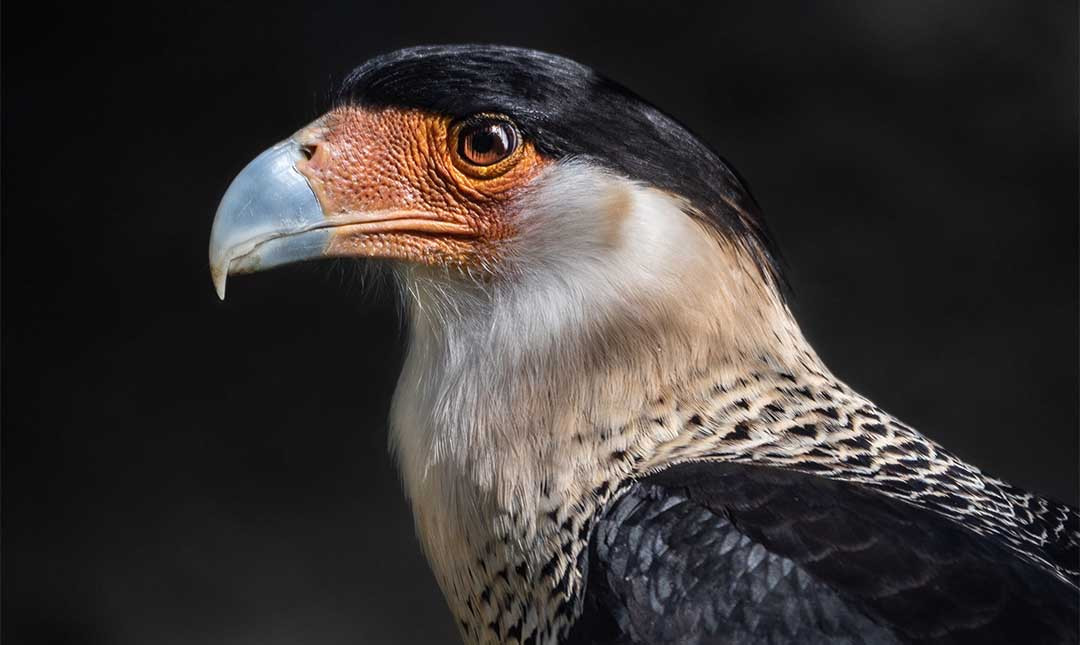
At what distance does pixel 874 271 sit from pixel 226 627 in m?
3.27

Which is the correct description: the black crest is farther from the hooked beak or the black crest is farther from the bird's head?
the hooked beak

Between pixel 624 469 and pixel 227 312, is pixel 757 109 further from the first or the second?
pixel 624 469

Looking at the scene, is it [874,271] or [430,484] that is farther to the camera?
[874,271]

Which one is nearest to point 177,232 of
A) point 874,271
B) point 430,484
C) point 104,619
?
point 104,619

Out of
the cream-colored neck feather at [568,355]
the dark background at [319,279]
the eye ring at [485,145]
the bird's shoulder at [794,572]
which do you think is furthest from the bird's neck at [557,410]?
the dark background at [319,279]

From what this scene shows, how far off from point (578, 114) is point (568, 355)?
46cm

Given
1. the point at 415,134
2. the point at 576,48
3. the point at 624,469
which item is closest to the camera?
the point at 624,469

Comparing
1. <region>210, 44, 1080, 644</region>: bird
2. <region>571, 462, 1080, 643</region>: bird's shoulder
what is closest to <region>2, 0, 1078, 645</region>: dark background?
<region>210, 44, 1080, 644</region>: bird

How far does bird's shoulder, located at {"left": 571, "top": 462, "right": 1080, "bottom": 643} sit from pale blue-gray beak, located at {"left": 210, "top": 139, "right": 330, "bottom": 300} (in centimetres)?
80

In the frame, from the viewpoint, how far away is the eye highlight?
2.50 meters

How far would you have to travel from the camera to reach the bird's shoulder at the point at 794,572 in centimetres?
206

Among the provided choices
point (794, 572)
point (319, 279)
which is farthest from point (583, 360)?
point (319, 279)

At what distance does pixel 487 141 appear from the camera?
2.52 metres

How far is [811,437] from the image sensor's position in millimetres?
2488
